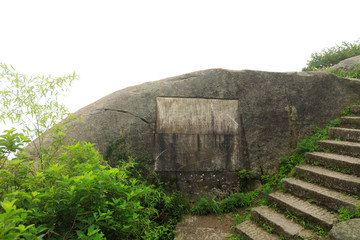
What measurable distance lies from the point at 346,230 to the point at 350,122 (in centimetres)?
328

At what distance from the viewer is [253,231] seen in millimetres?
3414

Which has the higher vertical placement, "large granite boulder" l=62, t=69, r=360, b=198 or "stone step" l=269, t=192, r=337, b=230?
"large granite boulder" l=62, t=69, r=360, b=198

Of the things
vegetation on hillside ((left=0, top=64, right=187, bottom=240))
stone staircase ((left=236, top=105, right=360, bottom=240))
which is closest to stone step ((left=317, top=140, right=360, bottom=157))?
stone staircase ((left=236, top=105, right=360, bottom=240))

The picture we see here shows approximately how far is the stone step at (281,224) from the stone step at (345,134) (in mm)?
2417

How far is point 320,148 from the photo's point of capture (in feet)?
15.0

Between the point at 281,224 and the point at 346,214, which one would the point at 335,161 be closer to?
the point at 346,214

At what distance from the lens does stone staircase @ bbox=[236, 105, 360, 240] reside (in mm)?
3123

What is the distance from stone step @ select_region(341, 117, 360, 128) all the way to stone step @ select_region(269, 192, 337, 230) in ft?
8.36

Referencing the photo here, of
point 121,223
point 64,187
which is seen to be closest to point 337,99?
point 121,223

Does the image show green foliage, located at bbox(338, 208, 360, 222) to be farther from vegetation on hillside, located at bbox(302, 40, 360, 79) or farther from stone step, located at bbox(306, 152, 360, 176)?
vegetation on hillside, located at bbox(302, 40, 360, 79)

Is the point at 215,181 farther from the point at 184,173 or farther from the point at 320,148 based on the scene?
the point at 320,148

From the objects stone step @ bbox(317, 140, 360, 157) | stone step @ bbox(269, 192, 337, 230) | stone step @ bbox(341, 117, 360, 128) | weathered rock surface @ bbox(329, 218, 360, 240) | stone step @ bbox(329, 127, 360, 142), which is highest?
stone step @ bbox(341, 117, 360, 128)

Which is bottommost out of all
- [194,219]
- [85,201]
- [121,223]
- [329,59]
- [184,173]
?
[194,219]

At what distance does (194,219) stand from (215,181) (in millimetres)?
956
